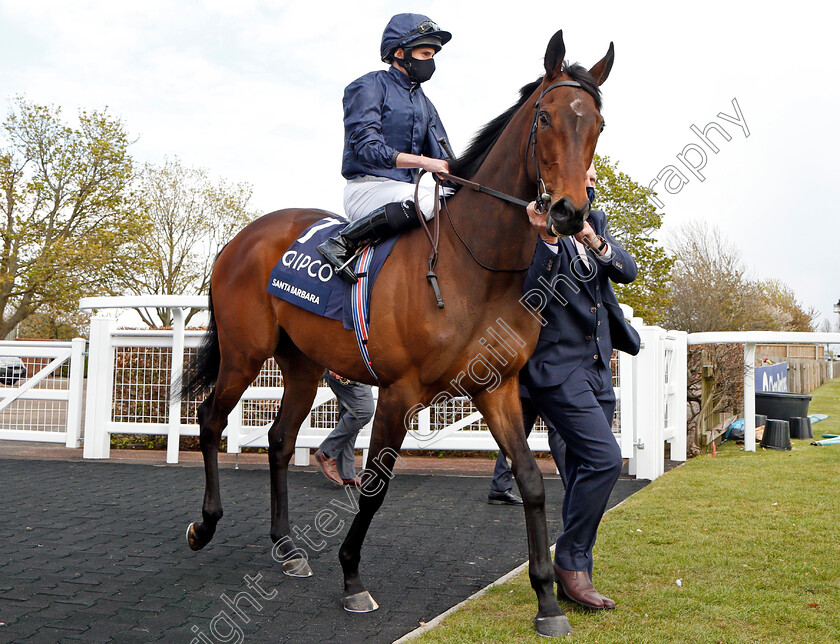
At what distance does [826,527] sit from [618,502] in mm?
1590

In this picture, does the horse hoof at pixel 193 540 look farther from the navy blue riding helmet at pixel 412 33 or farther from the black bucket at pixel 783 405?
the black bucket at pixel 783 405

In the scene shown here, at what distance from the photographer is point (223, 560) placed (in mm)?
4070

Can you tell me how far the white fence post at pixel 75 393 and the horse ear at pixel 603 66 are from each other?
7204mm

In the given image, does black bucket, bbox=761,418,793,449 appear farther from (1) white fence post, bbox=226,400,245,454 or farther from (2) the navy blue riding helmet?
(2) the navy blue riding helmet

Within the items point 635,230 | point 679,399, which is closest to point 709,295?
point 635,230

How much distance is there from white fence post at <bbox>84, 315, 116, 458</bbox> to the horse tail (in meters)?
3.38

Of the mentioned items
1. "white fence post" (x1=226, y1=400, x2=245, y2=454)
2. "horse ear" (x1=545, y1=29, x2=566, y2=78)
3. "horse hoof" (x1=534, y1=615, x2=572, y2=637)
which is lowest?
"horse hoof" (x1=534, y1=615, x2=572, y2=637)

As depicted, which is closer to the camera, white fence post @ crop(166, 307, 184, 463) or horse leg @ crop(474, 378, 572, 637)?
horse leg @ crop(474, 378, 572, 637)

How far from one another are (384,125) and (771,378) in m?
11.3

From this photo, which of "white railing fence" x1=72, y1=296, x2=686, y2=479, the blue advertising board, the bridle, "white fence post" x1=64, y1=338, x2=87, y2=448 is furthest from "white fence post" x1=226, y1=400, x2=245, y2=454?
the blue advertising board

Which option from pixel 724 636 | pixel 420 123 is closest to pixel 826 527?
pixel 724 636

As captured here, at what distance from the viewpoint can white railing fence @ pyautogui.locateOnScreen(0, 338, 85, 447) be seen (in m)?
8.26

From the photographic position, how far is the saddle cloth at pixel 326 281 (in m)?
3.43

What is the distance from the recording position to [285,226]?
175 inches
